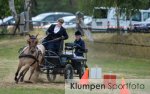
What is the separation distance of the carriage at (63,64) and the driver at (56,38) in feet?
0.61

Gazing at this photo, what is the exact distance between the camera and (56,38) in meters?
19.3

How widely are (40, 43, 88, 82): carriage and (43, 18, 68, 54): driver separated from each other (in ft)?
0.61

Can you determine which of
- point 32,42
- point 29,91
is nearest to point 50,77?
point 32,42

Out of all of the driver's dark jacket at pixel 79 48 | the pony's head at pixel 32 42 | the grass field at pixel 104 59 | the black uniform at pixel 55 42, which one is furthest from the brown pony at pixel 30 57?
the driver's dark jacket at pixel 79 48

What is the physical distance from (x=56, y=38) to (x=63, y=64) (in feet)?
2.96

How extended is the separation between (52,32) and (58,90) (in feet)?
10.5

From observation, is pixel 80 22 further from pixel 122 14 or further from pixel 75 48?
pixel 75 48

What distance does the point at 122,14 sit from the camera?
37.3 meters

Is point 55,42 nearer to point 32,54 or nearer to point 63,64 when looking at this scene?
point 63,64

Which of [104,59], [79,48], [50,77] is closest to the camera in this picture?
[50,77]

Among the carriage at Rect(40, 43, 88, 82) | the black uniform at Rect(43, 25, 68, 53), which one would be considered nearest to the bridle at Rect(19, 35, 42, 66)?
the carriage at Rect(40, 43, 88, 82)

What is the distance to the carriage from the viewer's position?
18922 mm

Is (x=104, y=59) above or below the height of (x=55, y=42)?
below

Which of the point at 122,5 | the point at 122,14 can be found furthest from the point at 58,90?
the point at 122,14
